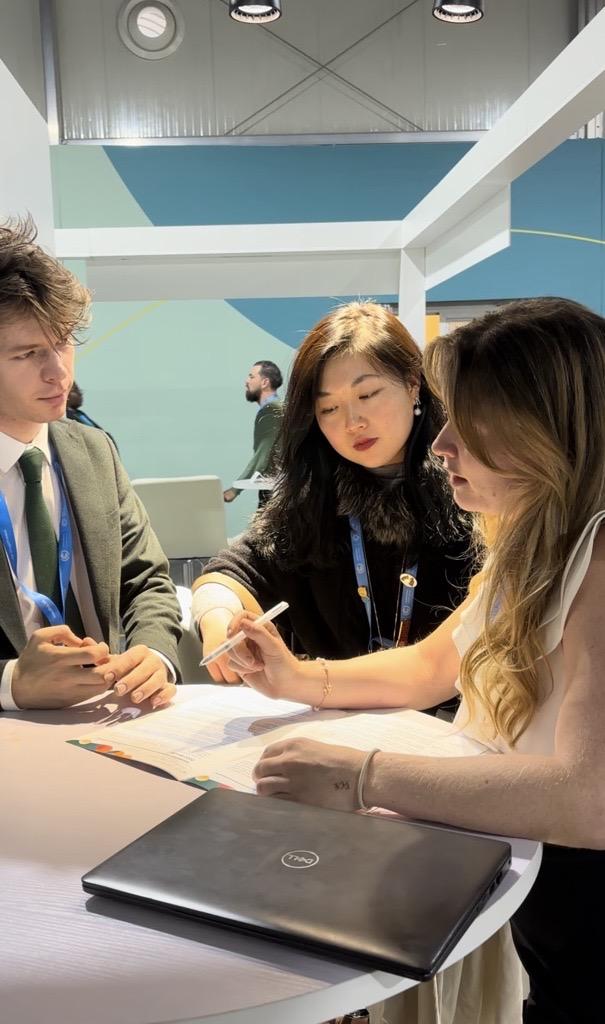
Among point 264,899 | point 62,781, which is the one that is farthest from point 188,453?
point 264,899

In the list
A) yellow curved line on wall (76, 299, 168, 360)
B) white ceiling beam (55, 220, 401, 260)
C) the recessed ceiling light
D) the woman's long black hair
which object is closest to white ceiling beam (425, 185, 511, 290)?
white ceiling beam (55, 220, 401, 260)

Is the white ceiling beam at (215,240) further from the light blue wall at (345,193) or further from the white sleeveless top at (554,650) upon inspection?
the white sleeveless top at (554,650)

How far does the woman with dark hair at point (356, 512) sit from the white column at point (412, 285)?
260 cm

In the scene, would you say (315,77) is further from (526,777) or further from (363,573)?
(526,777)

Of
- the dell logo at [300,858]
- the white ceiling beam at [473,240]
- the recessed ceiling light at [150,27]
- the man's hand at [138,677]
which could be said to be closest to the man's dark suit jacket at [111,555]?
the man's hand at [138,677]

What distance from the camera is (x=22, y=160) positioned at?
289 centimetres

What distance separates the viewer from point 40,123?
126 inches

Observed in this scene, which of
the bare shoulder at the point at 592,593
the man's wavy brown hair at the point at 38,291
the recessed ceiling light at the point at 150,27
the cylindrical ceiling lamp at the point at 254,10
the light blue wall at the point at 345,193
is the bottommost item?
the bare shoulder at the point at 592,593

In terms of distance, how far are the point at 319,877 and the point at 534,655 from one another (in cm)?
46

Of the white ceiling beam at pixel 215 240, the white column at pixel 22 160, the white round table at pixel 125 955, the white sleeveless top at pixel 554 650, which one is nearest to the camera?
the white round table at pixel 125 955

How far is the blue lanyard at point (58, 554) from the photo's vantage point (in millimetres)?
1898

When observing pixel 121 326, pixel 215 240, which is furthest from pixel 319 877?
pixel 121 326

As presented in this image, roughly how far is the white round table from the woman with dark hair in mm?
1036

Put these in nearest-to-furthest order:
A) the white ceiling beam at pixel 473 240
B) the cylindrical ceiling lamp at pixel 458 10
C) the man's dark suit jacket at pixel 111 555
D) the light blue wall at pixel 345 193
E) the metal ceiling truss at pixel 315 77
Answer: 1. the man's dark suit jacket at pixel 111 555
2. the white ceiling beam at pixel 473 240
3. the cylindrical ceiling lamp at pixel 458 10
4. the light blue wall at pixel 345 193
5. the metal ceiling truss at pixel 315 77
